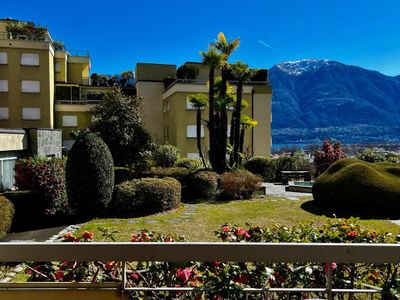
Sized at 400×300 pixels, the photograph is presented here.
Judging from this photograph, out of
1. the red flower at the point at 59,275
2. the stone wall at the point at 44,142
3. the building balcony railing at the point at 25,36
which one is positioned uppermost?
the building balcony railing at the point at 25,36

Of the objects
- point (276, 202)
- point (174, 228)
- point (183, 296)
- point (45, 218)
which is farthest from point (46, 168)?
point (183, 296)

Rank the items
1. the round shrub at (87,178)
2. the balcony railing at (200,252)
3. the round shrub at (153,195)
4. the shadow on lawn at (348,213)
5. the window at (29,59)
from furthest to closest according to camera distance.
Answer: the window at (29,59), the round shrub at (153,195), the shadow on lawn at (348,213), the round shrub at (87,178), the balcony railing at (200,252)

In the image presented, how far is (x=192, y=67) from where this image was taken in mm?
33125

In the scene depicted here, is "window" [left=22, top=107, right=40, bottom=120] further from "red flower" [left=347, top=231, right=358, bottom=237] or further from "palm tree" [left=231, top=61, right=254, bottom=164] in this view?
"red flower" [left=347, top=231, right=358, bottom=237]

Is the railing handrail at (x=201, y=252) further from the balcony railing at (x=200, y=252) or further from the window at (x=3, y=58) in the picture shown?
the window at (x=3, y=58)

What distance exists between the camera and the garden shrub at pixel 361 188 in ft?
41.9

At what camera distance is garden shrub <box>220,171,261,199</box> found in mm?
16781

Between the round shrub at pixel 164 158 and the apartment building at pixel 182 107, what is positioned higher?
the apartment building at pixel 182 107

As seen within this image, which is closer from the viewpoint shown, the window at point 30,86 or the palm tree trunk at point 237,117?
the palm tree trunk at point 237,117

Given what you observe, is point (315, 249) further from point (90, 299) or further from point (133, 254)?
point (90, 299)

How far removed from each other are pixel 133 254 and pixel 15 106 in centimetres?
3521

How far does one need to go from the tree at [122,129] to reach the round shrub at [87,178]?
642cm

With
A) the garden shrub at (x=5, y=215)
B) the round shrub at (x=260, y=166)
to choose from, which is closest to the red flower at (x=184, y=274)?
the garden shrub at (x=5, y=215)

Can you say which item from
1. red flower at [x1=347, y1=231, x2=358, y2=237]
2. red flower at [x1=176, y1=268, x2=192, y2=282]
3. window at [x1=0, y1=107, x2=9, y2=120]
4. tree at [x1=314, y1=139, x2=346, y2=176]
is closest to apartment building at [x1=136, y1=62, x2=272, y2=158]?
tree at [x1=314, y1=139, x2=346, y2=176]
